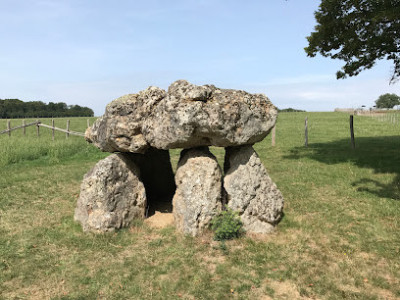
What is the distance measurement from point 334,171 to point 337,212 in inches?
190

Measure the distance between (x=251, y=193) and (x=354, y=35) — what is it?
11.4m

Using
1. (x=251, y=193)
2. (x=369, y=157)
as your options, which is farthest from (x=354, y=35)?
(x=251, y=193)

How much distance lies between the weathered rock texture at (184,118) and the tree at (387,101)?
110643 millimetres

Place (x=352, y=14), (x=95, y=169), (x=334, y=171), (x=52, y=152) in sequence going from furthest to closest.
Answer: (x=52, y=152)
(x=352, y=14)
(x=334, y=171)
(x=95, y=169)

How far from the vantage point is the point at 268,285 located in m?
5.73

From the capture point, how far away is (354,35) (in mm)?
14750

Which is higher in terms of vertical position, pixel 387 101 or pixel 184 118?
pixel 387 101

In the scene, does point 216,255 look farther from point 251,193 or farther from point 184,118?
point 184,118

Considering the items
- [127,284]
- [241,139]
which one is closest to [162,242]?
[127,284]

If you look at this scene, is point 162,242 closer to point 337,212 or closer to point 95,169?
point 95,169

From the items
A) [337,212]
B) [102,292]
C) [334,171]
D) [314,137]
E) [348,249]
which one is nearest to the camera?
[102,292]

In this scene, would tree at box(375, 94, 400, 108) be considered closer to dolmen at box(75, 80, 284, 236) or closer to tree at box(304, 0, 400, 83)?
tree at box(304, 0, 400, 83)

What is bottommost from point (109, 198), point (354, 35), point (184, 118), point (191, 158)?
point (109, 198)

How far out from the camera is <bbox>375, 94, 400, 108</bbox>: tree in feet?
332
